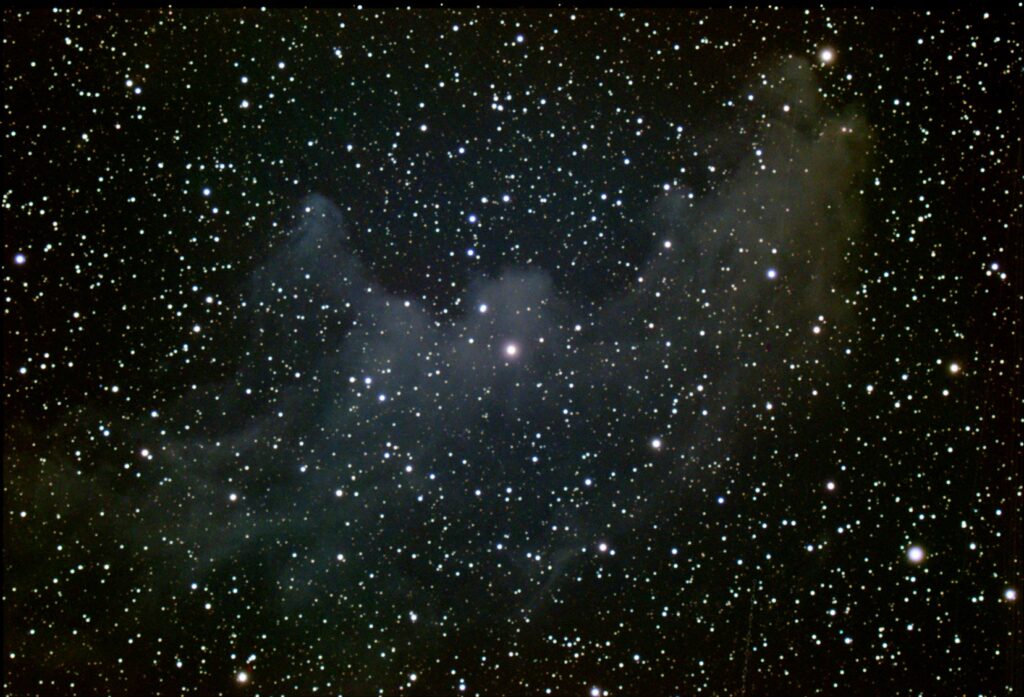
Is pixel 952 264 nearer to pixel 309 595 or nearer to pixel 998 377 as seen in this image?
pixel 998 377

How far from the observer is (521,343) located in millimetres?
849

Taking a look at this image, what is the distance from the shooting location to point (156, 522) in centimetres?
86

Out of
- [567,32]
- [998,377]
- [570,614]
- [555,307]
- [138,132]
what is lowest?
[570,614]

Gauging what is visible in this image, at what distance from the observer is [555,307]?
84cm

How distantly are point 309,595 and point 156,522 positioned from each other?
283mm

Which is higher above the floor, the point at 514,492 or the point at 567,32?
the point at 567,32

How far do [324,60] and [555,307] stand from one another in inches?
21.3

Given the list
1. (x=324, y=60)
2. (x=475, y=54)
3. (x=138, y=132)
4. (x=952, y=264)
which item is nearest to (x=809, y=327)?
(x=952, y=264)

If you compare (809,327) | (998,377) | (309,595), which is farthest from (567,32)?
(309,595)

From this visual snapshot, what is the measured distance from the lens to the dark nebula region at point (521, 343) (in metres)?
0.82

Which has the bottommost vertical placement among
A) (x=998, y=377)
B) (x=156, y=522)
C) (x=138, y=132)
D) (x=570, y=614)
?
(x=570, y=614)

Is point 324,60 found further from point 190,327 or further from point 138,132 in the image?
point 190,327

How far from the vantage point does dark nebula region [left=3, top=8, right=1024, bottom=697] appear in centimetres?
82

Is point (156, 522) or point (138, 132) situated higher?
point (138, 132)
